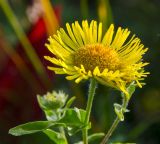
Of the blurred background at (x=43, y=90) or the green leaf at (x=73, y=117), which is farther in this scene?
the blurred background at (x=43, y=90)

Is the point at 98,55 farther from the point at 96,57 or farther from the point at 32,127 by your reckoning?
the point at 32,127

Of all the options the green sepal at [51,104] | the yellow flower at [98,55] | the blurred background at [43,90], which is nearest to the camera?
the yellow flower at [98,55]

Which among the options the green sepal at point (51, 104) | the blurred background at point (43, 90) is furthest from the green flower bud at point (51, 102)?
the blurred background at point (43, 90)

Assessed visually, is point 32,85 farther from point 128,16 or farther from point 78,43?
point 78,43

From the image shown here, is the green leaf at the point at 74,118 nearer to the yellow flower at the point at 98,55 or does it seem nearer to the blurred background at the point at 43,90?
the yellow flower at the point at 98,55

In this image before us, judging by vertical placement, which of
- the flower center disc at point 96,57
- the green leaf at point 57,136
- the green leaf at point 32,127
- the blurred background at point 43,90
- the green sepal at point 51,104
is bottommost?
the green leaf at point 57,136

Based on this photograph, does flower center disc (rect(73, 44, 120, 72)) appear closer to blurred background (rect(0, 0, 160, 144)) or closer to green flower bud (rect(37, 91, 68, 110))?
green flower bud (rect(37, 91, 68, 110))

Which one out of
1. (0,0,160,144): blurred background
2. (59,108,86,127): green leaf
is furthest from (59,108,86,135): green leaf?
(0,0,160,144): blurred background

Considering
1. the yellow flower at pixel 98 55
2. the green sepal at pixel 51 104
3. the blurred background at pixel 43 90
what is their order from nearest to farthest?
the yellow flower at pixel 98 55 < the green sepal at pixel 51 104 < the blurred background at pixel 43 90
